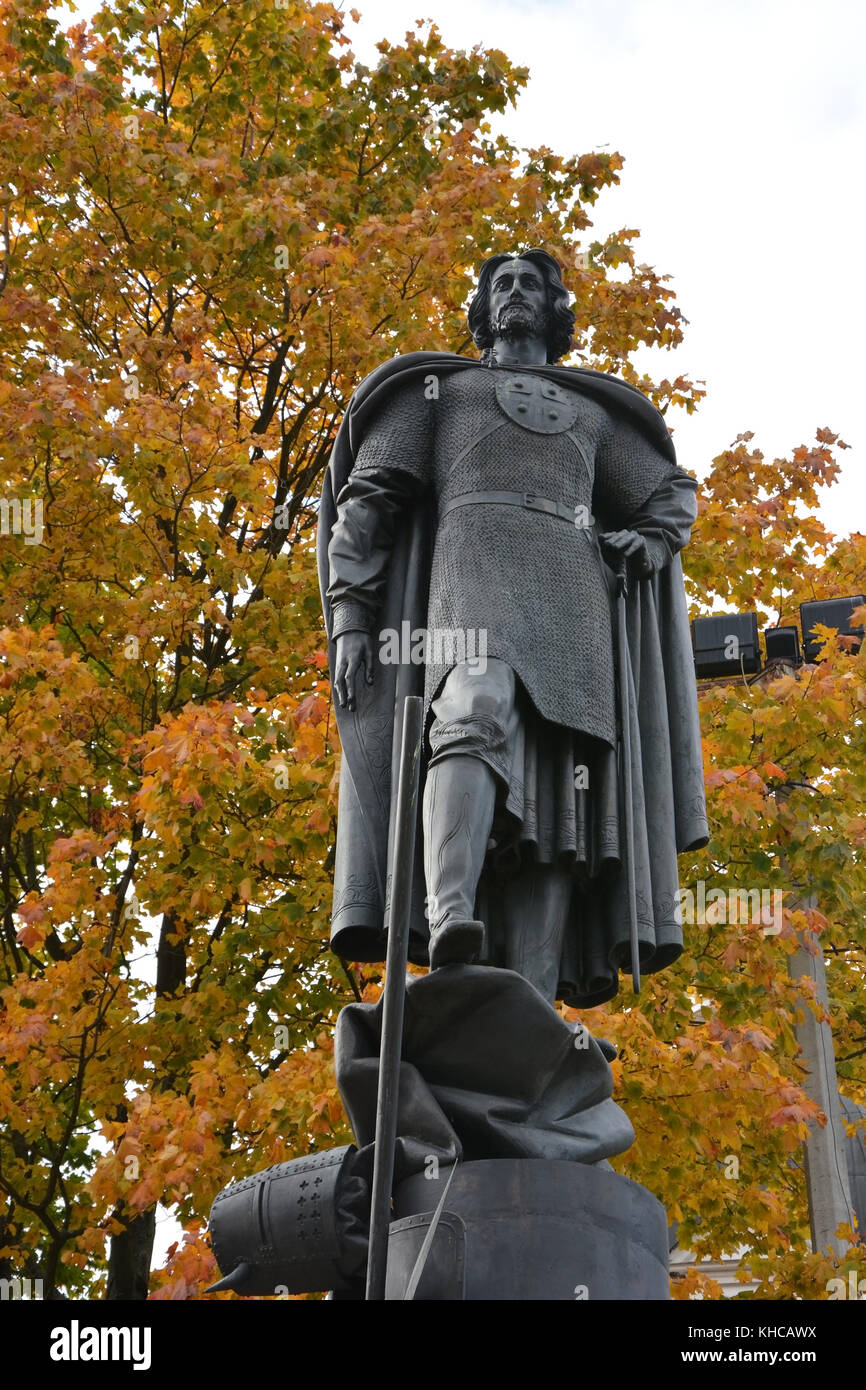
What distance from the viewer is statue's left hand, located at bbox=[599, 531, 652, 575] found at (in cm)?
576

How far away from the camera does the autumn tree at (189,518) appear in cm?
959

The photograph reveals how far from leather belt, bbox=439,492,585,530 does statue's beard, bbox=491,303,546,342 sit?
0.84m

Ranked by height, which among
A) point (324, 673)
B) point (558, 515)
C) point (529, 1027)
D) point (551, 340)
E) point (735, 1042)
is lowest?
point (529, 1027)

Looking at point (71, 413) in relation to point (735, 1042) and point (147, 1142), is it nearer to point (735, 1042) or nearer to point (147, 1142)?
point (147, 1142)

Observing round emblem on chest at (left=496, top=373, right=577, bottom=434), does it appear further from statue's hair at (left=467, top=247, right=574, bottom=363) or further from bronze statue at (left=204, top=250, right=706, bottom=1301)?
statue's hair at (left=467, top=247, right=574, bottom=363)

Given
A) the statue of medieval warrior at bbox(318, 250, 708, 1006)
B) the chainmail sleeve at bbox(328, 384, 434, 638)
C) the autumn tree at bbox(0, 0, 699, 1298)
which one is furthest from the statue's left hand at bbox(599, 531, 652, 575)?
the autumn tree at bbox(0, 0, 699, 1298)

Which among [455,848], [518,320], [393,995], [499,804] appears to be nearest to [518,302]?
[518,320]

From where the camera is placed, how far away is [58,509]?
1155cm

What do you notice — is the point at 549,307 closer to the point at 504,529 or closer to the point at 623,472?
the point at 623,472

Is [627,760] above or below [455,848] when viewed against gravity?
above

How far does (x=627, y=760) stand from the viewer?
545 cm

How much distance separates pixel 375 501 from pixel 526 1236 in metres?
2.50
